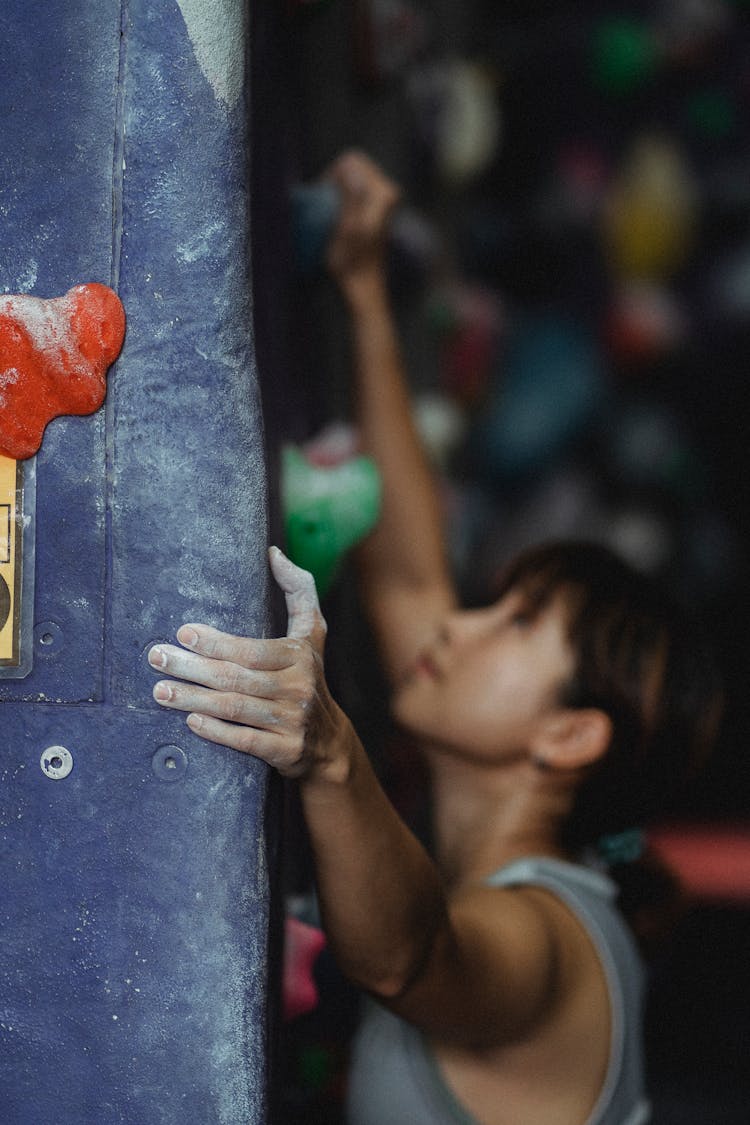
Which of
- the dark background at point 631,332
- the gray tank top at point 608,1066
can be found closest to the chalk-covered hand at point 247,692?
the gray tank top at point 608,1066

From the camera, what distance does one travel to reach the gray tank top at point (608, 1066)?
105cm

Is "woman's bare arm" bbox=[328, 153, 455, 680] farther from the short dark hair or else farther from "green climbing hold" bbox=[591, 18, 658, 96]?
"green climbing hold" bbox=[591, 18, 658, 96]

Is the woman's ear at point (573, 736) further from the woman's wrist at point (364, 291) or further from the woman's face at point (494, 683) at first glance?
the woman's wrist at point (364, 291)

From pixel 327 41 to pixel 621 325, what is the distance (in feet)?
3.74

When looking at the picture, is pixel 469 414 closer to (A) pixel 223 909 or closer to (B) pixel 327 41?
(B) pixel 327 41

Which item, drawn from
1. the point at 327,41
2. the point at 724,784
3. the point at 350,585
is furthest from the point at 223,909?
the point at 724,784

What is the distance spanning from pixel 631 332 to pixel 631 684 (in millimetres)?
1238

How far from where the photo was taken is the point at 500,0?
2379mm

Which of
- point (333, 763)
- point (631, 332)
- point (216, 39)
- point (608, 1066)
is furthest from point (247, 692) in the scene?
point (631, 332)

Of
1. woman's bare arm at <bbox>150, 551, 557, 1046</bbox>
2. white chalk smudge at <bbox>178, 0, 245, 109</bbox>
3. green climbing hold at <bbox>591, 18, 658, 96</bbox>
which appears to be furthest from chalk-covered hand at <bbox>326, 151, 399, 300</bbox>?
green climbing hold at <bbox>591, 18, 658, 96</bbox>

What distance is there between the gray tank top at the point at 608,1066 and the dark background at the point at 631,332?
3.17 feet

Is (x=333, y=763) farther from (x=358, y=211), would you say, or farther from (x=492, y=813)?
(x=358, y=211)

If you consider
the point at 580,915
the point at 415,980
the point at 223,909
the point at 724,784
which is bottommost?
the point at 724,784

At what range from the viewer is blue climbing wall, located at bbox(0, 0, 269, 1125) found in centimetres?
73
